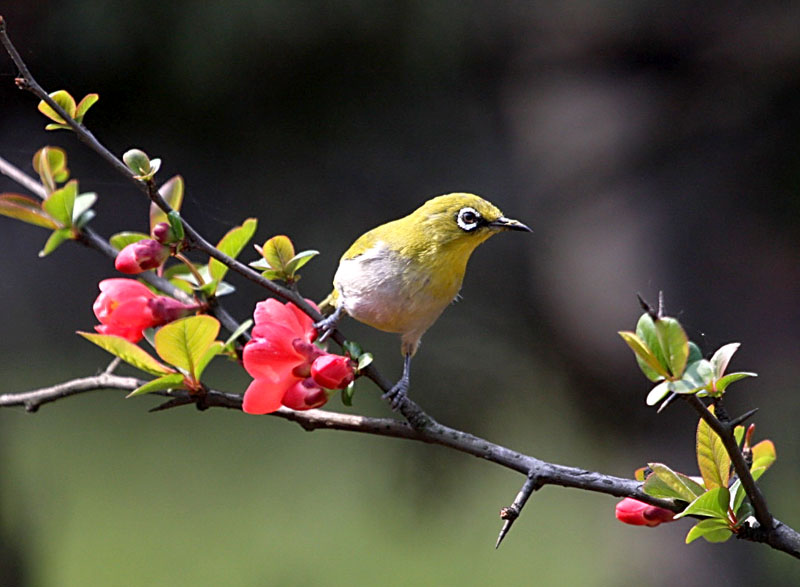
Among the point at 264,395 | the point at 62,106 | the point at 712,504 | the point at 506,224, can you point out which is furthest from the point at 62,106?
the point at 712,504

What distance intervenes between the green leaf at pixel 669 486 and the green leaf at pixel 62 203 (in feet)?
1.43

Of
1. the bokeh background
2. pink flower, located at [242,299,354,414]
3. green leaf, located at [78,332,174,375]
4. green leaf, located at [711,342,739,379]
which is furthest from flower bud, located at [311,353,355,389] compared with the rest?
the bokeh background

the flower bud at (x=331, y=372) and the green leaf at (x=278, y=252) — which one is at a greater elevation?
the green leaf at (x=278, y=252)

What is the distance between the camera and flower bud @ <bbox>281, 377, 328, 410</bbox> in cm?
52

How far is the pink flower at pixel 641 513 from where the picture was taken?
1.59ft

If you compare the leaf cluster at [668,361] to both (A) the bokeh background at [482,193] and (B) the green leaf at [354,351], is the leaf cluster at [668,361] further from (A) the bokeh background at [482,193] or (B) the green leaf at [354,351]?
(A) the bokeh background at [482,193]

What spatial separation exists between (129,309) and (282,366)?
131mm

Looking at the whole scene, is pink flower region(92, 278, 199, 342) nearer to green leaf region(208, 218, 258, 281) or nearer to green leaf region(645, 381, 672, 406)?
green leaf region(208, 218, 258, 281)

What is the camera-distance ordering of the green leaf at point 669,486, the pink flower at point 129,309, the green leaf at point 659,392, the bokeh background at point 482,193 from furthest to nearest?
the bokeh background at point 482,193
the pink flower at point 129,309
the green leaf at point 669,486
the green leaf at point 659,392

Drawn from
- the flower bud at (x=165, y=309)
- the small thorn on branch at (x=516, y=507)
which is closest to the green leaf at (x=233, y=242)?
the flower bud at (x=165, y=309)

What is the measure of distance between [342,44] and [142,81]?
45 cm

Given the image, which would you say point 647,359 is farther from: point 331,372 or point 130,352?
point 130,352

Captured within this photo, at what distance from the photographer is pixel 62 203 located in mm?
621

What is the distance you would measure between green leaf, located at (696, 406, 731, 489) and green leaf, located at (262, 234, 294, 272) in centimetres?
26
